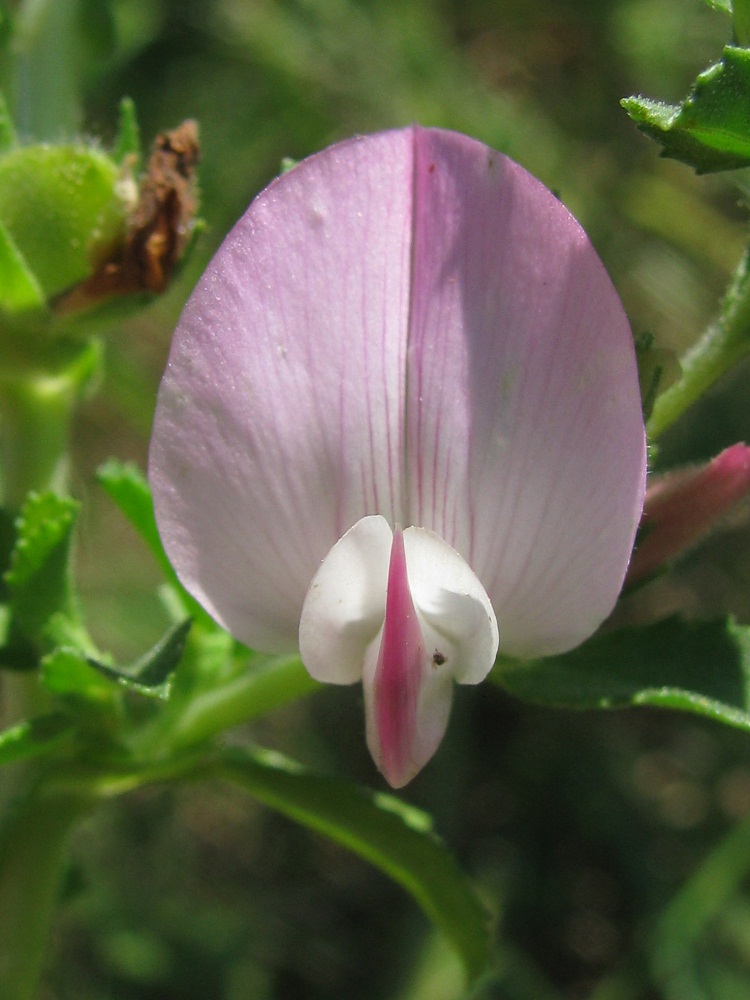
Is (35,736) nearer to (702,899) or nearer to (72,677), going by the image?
(72,677)

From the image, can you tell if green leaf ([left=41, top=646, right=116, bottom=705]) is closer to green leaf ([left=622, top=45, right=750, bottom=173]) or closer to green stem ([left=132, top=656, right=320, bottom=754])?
green stem ([left=132, top=656, right=320, bottom=754])

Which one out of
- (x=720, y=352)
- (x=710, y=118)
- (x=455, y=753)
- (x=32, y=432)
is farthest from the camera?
(x=455, y=753)

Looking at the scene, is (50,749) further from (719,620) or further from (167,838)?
(167,838)

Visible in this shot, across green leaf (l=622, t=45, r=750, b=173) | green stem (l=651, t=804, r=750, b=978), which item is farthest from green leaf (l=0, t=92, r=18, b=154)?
green stem (l=651, t=804, r=750, b=978)

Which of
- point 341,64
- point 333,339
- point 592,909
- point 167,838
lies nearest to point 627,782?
point 592,909

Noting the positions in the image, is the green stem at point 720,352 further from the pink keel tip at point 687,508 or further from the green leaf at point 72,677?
the green leaf at point 72,677

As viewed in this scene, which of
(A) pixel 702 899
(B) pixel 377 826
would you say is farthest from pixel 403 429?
(A) pixel 702 899
